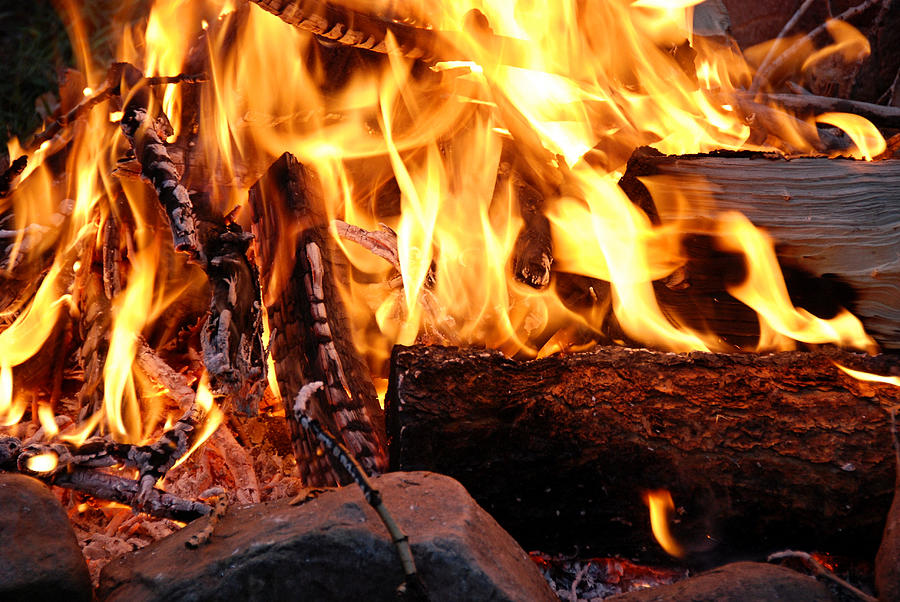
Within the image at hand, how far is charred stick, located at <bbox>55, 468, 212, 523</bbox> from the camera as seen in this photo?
6.08 feet

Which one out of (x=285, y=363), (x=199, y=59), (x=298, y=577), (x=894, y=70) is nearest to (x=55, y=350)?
(x=285, y=363)

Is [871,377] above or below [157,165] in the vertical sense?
below

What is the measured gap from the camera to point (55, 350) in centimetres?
287

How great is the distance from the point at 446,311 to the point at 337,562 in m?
1.52

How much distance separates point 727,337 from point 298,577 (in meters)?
1.93

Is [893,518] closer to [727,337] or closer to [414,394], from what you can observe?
[727,337]

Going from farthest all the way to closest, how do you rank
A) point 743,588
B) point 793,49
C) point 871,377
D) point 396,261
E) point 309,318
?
point 793,49
point 396,261
point 309,318
point 871,377
point 743,588

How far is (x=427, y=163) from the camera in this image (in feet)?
10.6

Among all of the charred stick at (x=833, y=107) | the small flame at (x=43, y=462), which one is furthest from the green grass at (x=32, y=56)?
the charred stick at (x=833, y=107)

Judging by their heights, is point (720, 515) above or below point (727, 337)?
below

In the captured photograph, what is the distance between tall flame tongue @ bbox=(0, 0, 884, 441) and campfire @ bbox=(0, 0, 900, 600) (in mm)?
15

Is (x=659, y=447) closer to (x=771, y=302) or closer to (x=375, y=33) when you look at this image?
(x=771, y=302)

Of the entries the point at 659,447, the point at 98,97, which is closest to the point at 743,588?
the point at 659,447

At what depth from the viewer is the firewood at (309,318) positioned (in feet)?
7.25
